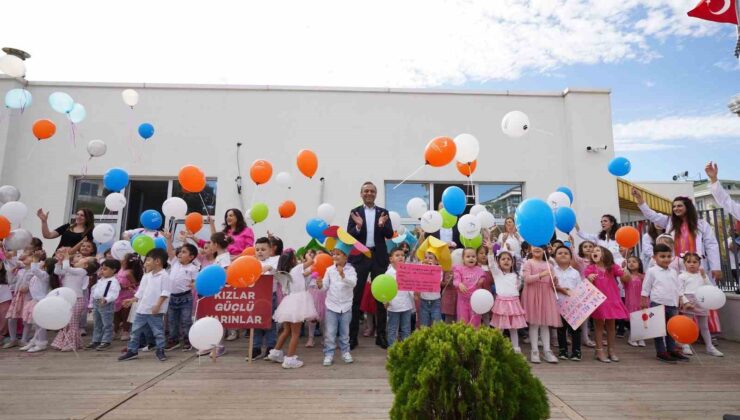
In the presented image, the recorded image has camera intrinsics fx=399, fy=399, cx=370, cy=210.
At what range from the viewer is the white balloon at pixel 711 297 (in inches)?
171

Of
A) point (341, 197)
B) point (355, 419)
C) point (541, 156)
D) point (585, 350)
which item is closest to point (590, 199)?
point (541, 156)

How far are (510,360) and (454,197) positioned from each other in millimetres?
3394

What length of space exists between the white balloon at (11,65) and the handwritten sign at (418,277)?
6261mm

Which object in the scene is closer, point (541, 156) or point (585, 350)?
point (585, 350)

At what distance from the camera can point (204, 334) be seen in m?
3.82

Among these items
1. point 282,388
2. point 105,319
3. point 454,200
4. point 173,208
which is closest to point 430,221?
point 454,200

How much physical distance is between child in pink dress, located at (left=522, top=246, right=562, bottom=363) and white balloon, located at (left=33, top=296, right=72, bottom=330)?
16.3 ft

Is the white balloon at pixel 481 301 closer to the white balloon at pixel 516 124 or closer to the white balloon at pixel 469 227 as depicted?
the white balloon at pixel 469 227

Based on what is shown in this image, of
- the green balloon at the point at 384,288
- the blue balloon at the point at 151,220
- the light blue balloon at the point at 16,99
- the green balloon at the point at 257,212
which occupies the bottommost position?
the green balloon at the point at 384,288

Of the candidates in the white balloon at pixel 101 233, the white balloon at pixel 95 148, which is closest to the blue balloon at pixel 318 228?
the white balloon at pixel 101 233

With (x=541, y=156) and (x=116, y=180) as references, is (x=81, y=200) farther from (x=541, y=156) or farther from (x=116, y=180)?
(x=541, y=156)

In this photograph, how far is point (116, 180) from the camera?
5930 mm

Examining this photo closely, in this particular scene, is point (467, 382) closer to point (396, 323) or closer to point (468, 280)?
point (396, 323)

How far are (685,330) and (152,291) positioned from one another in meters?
5.81
